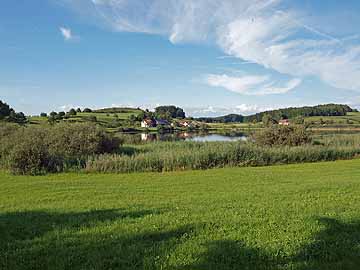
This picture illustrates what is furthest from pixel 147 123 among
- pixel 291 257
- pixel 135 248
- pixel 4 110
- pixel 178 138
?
pixel 291 257

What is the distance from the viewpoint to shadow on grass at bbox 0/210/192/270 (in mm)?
Answer: 4281

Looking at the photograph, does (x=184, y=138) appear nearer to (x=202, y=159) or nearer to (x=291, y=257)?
(x=202, y=159)

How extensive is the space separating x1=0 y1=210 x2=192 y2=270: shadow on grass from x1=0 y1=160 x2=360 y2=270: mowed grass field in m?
0.01

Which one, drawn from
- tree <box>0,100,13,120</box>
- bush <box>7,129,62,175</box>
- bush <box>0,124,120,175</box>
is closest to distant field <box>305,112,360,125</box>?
tree <box>0,100,13,120</box>

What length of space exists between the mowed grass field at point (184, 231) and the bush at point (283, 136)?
22927 mm

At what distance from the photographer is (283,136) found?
3188cm

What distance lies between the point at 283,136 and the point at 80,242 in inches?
1140

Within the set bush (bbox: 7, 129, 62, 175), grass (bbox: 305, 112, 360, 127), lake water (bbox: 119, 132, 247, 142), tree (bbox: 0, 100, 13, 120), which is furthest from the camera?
grass (bbox: 305, 112, 360, 127)

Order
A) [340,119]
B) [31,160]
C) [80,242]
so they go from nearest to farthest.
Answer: [80,242]
[31,160]
[340,119]

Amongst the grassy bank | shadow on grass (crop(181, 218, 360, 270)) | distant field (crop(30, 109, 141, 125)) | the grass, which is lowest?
the grassy bank

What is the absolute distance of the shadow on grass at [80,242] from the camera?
4281 mm

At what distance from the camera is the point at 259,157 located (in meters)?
21.3

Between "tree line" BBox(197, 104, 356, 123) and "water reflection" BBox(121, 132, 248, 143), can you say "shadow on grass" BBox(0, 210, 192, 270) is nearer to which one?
"water reflection" BBox(121, 132, 248, 143)

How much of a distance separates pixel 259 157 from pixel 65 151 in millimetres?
12022
